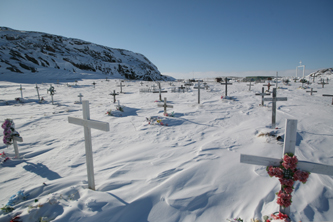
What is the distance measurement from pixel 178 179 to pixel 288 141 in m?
2.11

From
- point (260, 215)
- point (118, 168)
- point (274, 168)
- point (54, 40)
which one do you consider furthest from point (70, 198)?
point (54, 40)

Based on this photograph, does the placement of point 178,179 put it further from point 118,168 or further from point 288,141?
point 288,141

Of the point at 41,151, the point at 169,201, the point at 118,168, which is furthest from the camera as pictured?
the point at 41,151

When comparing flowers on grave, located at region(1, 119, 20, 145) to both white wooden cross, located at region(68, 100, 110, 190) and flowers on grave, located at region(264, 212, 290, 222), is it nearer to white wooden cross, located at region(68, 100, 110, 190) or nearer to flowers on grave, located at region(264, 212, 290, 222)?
white wooden cross, located at region(68, 100, 110, 190)

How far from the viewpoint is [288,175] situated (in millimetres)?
2346

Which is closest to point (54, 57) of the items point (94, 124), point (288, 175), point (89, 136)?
point (89, 136)

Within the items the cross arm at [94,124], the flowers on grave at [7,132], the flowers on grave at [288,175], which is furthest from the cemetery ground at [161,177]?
the cross arm at [94,124]

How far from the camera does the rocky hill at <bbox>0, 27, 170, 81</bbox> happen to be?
42094 millimetres

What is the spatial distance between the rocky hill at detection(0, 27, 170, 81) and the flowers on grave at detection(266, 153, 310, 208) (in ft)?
163

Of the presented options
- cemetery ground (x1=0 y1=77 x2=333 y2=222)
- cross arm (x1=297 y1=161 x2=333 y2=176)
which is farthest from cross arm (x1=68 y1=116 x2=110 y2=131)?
cross arm (x1=297 y1=161 x2=333 y2=176)

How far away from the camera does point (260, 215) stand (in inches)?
103

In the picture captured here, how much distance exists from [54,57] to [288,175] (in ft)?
222

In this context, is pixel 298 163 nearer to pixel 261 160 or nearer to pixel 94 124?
pixel 261 160

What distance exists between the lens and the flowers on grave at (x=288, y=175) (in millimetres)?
2270
